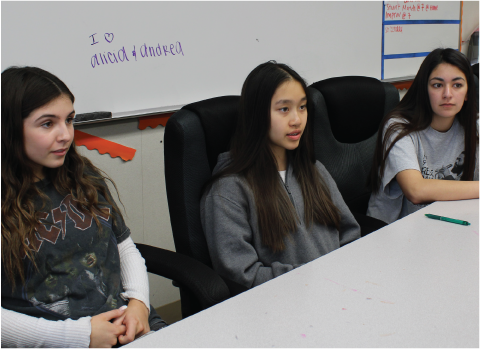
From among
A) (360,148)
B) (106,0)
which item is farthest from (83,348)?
(360,148)

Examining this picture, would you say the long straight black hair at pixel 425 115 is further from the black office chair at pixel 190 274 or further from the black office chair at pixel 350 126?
the black office chair at pixel 190 274

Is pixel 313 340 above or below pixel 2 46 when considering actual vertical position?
below

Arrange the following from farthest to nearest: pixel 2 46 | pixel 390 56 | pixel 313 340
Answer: pixel 390 56, pixel 2 46, pixel 313 340

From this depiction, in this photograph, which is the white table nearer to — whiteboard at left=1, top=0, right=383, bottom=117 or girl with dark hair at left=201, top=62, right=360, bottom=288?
girl with dark hair at left=201, top=62, right=360, bottom=288

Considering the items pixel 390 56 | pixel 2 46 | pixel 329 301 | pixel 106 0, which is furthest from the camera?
pixel 390 56

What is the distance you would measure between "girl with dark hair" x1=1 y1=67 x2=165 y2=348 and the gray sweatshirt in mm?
226

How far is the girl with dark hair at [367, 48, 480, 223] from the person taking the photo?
146 centimetres

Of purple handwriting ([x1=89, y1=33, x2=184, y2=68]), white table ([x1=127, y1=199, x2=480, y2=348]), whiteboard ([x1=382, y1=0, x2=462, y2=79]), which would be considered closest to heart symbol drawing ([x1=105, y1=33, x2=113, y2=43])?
purple handwriting ([x1=89, y1=33, x2=184, y2=68])

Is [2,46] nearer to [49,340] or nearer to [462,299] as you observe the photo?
[49,340]

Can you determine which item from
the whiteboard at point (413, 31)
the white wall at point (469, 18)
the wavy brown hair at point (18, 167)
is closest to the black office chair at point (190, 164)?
the wavy brown hair at point (18, 167)

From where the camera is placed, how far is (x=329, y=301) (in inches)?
29.7

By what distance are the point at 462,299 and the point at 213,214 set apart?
0.57 m

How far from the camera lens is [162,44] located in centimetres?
155

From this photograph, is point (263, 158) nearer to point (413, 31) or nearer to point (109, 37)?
point (109, 37)
